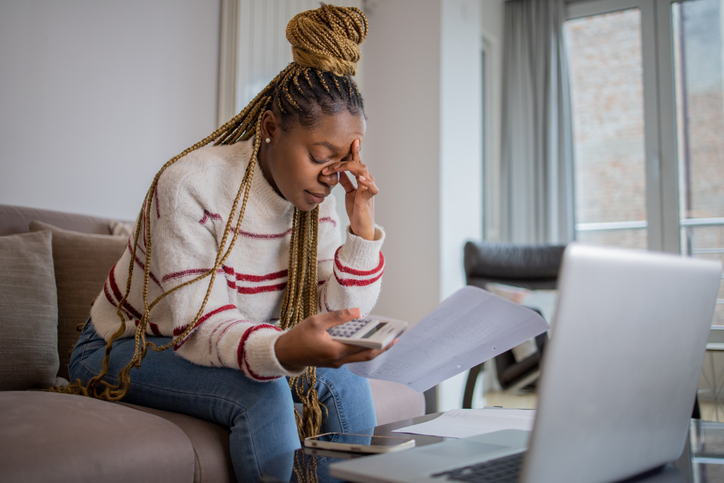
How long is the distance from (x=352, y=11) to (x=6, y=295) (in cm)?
93

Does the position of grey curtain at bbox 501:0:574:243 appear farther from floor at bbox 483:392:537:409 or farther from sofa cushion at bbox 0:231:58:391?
sofa cushion at bbox 0:231:58:391

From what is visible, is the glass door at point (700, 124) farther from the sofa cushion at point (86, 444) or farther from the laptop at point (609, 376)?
the sofa cushion at point (86, 444)

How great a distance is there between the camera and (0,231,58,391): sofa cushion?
1.18 meters

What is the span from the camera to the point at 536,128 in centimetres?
397

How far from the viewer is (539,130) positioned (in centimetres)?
394

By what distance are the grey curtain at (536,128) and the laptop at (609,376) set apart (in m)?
3.39

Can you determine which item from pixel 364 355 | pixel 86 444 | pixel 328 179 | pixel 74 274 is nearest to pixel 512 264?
pixel 328 179

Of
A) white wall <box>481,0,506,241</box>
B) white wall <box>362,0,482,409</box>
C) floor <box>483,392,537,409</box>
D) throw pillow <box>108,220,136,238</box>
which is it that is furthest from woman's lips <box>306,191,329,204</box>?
white wall <box>481,0,506,241</box>

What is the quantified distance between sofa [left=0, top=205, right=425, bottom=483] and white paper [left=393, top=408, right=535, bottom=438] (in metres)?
0.32

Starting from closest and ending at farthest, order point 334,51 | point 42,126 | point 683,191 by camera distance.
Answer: point 334,51 → point 42,126 → point 683,191

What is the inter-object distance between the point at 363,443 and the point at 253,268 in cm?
49

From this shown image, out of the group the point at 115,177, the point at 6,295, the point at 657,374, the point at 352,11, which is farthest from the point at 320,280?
the point at 115,177

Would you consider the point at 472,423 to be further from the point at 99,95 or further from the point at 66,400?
the point at 99,95

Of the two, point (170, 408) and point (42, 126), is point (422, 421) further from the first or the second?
point (42, 126)
